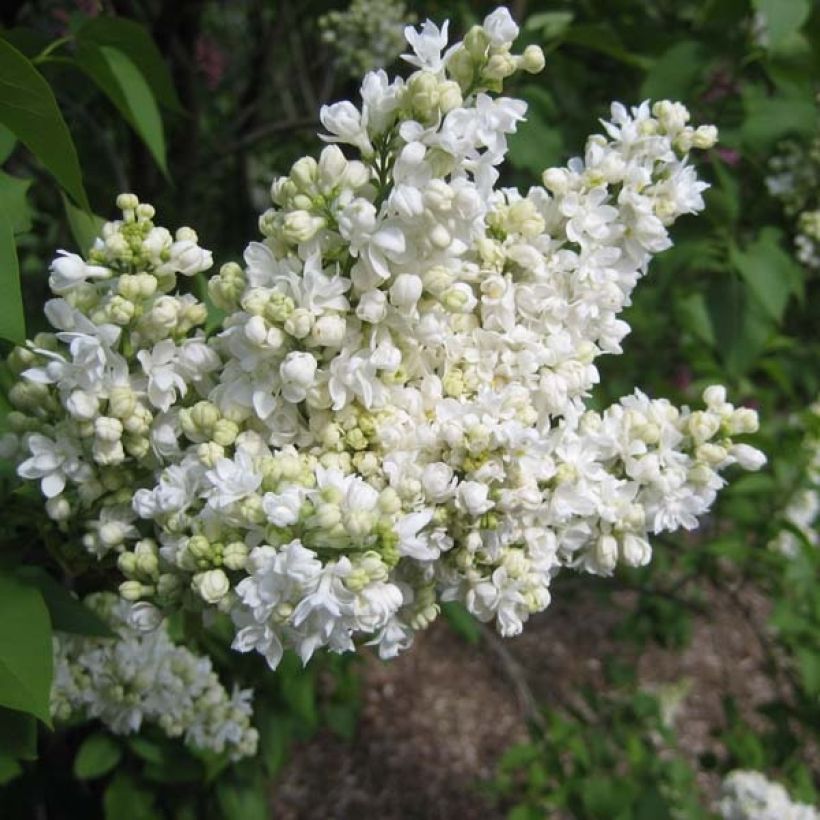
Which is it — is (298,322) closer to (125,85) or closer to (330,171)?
(330,171)

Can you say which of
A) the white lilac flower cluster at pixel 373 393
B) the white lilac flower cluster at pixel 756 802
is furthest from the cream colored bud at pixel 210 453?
the white lilac flower cluster at pixel 756 802

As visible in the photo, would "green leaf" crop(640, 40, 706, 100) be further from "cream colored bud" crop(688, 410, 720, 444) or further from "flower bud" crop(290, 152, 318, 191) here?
"flower bud" crop(290, 152, 318, 191)

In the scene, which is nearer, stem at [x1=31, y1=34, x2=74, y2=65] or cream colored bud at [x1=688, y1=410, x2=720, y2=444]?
cream colored bud at [x1=688, y1=410, x2=720, y2=444]

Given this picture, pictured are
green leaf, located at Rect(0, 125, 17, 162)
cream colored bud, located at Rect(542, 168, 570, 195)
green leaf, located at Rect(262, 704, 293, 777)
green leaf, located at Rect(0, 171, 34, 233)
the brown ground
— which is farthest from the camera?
the brown ground

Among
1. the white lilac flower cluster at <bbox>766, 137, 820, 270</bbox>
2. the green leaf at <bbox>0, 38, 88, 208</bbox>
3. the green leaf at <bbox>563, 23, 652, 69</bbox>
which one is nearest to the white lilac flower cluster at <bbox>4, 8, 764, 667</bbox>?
the green leaf at <bbox>0, 38, 88, 208</bbox>

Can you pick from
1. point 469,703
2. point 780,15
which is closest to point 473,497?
point 780,15

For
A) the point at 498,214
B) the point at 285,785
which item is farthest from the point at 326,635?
the point at 285,785

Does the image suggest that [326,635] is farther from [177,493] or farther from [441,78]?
[441,78]
